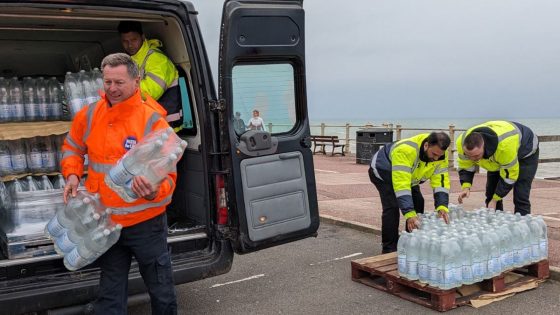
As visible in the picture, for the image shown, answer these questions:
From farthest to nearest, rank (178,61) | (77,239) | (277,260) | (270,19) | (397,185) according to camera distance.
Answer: (277,260), (397,185), (178,61), (270,19), (77,239)

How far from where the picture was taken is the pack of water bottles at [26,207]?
383cm

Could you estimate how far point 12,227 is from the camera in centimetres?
386

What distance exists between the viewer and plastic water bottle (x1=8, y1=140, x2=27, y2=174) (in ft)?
14.2

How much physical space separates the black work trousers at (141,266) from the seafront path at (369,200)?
11.9 ft

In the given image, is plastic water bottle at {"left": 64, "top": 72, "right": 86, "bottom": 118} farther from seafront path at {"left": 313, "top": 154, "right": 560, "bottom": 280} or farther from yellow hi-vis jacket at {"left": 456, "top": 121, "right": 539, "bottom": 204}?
seafront path at {"left": 313, "top": 154, "right": 560, "bottom": 280}

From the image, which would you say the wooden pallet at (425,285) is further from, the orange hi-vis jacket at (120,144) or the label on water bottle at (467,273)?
the orange hi-vis jacket at (120,144)

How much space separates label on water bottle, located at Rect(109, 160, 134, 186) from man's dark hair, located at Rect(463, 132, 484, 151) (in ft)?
10.7

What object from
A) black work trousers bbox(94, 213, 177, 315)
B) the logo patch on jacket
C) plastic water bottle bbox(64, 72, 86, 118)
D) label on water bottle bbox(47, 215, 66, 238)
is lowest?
black work trousers bbox(94, 213, 177, 315)

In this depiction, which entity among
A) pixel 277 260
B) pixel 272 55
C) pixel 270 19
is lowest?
pixel 277 260

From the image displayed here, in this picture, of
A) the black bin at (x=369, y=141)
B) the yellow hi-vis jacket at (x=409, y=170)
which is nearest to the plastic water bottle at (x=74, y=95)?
the yellow hi-vis jacket at (x=409, y=170)

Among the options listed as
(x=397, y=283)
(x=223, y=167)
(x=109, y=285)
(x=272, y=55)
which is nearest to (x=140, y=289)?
(x=109, y=285)

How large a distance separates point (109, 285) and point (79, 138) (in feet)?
2.94

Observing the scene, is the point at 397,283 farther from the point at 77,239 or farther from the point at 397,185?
the point at 77,239

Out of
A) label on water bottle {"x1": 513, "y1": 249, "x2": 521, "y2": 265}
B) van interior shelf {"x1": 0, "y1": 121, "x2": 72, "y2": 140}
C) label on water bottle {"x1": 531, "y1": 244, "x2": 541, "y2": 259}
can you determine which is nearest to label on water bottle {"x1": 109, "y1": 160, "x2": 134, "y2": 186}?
van interior shelf {"x1": 0, "y1": 121, "x2": 72, "y2": 140}
